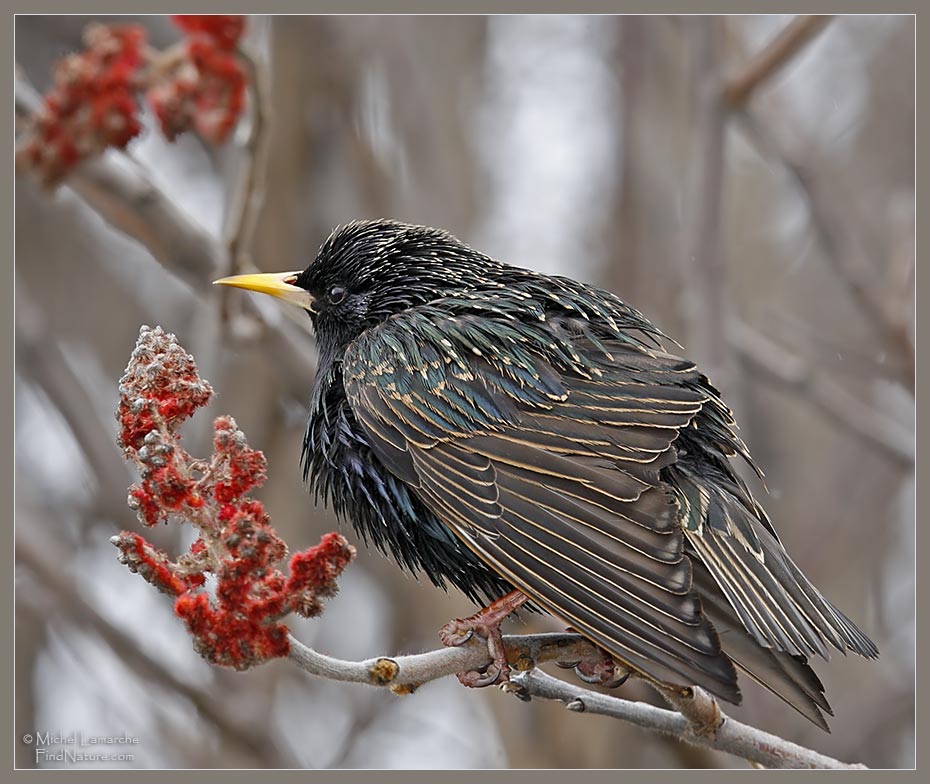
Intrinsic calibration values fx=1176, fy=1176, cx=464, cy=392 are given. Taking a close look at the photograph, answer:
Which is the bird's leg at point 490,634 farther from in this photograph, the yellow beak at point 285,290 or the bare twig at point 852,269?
the bare twig at point 852,269

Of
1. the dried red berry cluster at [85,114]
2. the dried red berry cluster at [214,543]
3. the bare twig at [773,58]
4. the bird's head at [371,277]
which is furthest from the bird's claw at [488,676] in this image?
the bare twig at [773,58]

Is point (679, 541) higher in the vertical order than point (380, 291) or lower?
lower

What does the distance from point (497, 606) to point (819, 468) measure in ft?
16.4

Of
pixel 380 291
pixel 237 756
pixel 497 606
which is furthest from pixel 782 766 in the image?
pixel 237 756

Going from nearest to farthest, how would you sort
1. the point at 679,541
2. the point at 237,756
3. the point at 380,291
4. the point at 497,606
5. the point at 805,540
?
the point at 679,541 < the point at 497,606 < the point at 380,291 < the point at 237,756 < the point at 805,540

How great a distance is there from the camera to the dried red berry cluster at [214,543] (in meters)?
2.77

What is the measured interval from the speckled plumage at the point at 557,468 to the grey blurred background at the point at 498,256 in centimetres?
121

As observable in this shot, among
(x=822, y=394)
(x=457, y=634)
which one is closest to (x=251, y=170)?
(x=457, y=634)

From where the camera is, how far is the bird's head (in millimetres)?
4633

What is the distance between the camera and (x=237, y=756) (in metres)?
5.52

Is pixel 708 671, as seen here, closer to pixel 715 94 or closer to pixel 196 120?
pixel 196 120

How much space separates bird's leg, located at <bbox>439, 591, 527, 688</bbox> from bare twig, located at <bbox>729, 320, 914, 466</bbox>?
8.36 feet

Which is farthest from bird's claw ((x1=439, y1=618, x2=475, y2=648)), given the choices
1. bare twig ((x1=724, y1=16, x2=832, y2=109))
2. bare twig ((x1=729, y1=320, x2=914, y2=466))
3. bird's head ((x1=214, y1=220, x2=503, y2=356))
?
bare twig ((x1=724, y1=16, x2=832, y2=109))

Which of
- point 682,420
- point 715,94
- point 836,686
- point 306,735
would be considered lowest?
point 306,735
